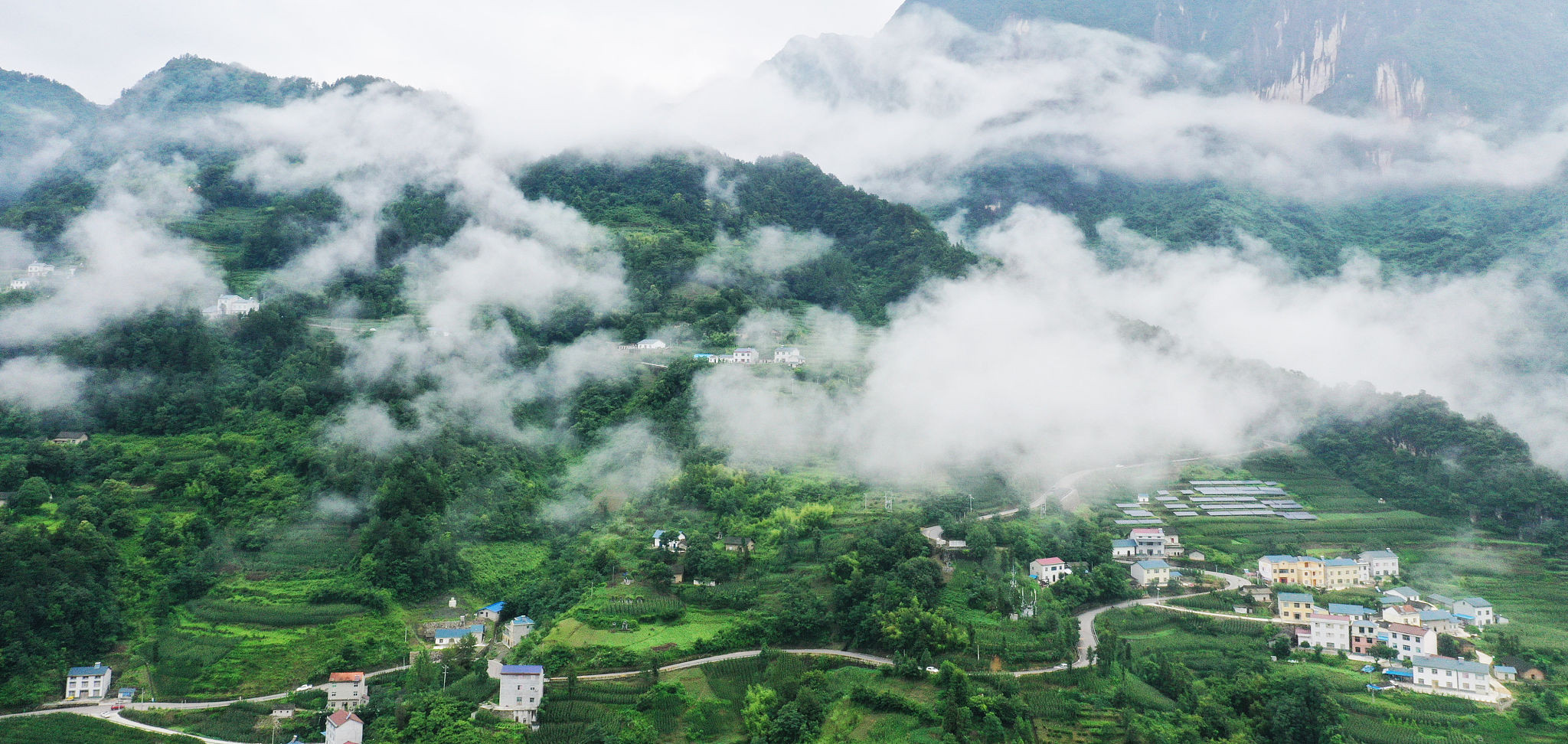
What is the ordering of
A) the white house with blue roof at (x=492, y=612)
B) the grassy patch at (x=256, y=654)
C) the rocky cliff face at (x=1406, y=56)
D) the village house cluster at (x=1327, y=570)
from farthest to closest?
1. the rocky cliff face at (x=1406, y=56)
2. the village house cluster at (x=1327, y=570)
3. the white house with blue roof at (x=492, y=612)
4. the grassy patch at (x=256, y=654)

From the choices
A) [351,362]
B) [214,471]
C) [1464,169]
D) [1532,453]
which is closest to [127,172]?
[351,362]

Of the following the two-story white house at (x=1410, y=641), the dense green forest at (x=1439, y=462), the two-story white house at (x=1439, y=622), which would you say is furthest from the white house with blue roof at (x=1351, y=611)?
the dense green forest at (x=1439, y=462)

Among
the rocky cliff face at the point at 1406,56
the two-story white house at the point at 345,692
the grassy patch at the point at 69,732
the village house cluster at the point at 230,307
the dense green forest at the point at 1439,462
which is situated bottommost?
the grassy patch at the point at 69,732

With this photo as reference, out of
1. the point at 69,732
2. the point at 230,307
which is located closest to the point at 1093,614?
the point at 69,732

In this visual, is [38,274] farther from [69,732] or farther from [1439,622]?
[1439,622]

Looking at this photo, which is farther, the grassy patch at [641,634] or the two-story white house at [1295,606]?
the two-story white house at [1295,606]

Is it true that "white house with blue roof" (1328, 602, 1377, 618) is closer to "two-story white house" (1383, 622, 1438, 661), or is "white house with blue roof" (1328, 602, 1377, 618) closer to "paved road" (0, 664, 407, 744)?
"two-story white house" (1383, 622, 1438, 661)

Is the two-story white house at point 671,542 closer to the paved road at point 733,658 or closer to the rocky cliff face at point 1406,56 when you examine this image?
the paved road at point 733,658
